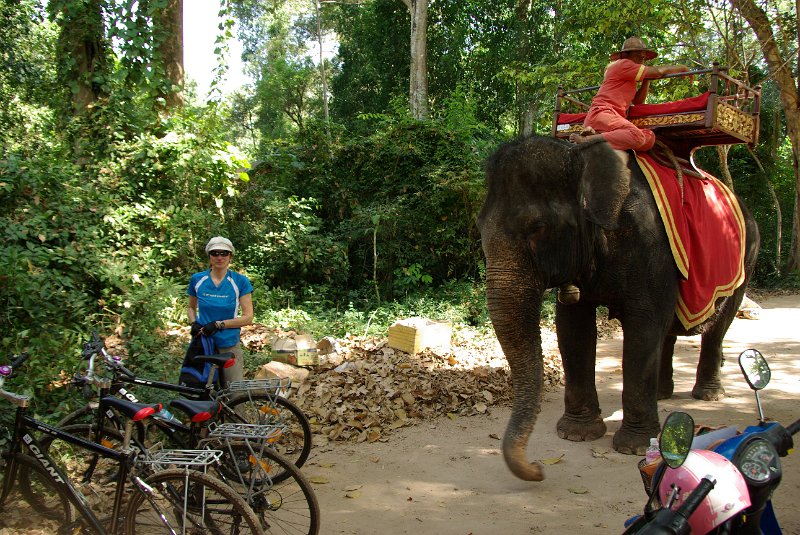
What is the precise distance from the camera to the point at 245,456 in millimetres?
4430

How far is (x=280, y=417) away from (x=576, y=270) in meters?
2.52

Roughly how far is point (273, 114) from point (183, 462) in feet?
123

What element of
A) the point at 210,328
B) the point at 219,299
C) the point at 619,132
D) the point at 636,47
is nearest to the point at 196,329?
the point at 210,328

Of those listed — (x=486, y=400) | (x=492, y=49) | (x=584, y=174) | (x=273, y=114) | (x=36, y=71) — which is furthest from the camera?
(x=273, y=114)

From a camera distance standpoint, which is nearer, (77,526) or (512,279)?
(77,526)

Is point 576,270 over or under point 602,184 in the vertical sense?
under

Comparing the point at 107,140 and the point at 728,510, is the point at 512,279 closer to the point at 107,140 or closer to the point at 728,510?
the point at 728,510

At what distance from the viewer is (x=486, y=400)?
7.40 m

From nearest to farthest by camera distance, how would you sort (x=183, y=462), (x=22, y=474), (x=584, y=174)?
(x=183, y=462) → (x=22, y=474) → (x=584, y=174)

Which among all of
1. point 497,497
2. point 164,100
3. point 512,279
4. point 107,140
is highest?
point 164,100

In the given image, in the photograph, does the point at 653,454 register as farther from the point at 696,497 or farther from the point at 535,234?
the point at 535,234

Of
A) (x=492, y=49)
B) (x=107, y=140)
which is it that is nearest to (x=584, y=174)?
(x=107, y=140)

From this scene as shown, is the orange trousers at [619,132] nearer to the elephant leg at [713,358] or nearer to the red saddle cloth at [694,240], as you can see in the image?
the red saddle cloth at [694,240]

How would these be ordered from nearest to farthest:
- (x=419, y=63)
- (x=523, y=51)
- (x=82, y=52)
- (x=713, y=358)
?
(x=713, y=358)
(x=82, y=52)
(x=419, y=63)
(x=523, y=51)
